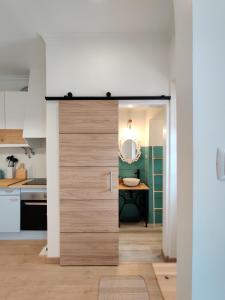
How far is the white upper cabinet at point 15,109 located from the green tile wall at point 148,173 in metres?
2.18

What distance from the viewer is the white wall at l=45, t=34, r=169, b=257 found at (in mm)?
2824

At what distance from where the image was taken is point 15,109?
391 centimetres

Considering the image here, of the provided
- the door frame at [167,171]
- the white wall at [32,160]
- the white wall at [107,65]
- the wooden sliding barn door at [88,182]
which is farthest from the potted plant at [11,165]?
the door frame at [167,171]

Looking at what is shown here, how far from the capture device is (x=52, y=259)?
287 cm

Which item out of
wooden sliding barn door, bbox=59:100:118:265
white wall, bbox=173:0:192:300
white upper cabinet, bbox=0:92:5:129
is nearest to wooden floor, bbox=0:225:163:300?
wooden sliding barn door, bbox=59:100:118:265

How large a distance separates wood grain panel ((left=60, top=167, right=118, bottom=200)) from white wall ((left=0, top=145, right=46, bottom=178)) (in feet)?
5.23

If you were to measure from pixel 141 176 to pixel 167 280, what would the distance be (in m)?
2.93

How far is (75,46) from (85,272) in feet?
9.16

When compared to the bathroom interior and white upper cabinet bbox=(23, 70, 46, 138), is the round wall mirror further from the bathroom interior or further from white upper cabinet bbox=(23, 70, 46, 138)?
white upper cabinet bbox=(23, 70, 46, 138)

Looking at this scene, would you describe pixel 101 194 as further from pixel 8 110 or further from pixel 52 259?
pixel 8 110

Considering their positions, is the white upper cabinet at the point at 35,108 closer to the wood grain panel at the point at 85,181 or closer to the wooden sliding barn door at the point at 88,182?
the wooden sliding barn door at the point at 88,182

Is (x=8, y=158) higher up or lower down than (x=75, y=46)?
lower down

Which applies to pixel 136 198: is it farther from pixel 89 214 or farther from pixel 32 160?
pixel 32 160

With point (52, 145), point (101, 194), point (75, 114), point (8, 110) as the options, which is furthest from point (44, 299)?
point (8, 110)
